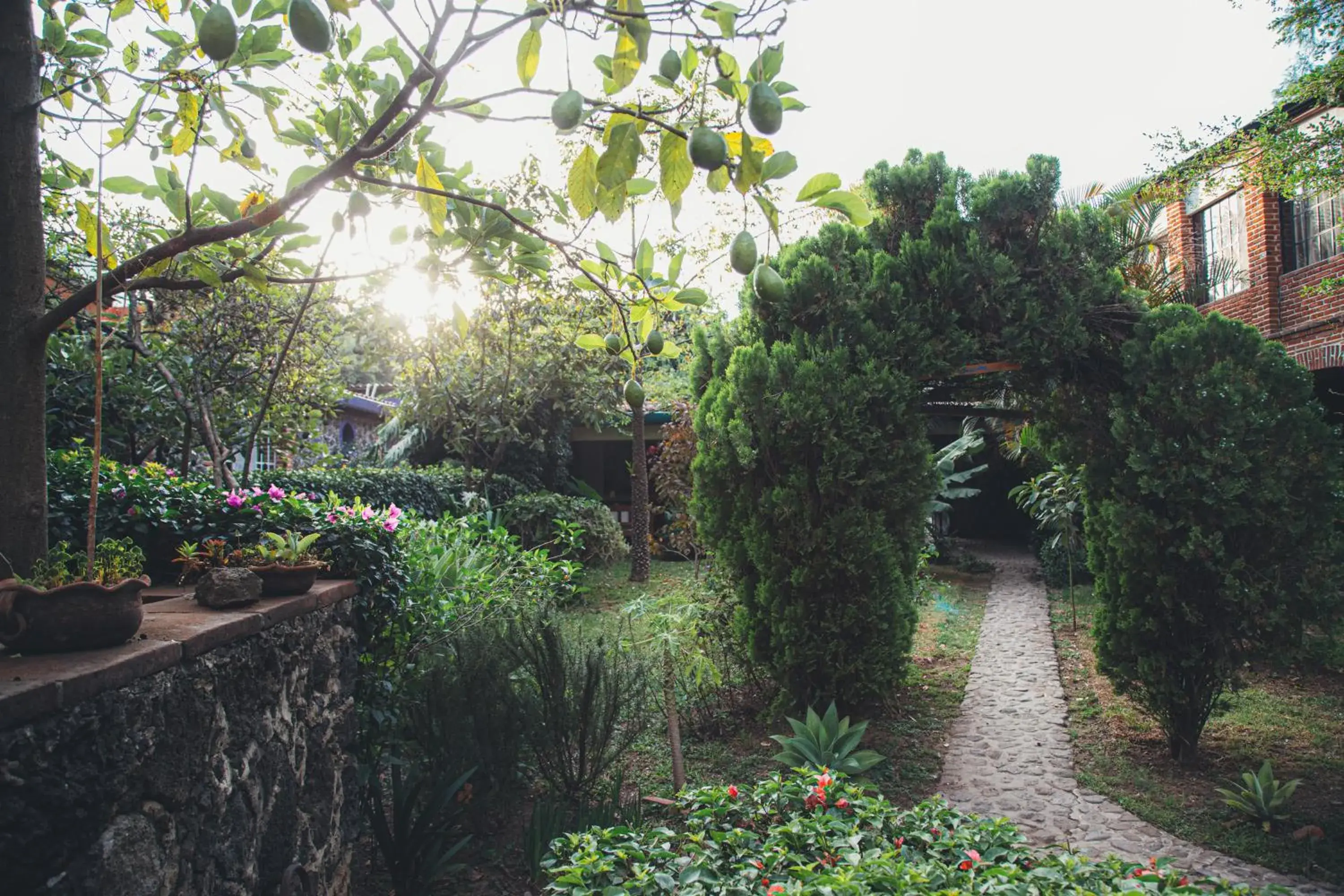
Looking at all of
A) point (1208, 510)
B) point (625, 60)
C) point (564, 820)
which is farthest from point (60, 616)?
point (1208, 510)

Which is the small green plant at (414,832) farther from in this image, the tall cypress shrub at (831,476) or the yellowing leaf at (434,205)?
the yellowing leaf at (434,205)

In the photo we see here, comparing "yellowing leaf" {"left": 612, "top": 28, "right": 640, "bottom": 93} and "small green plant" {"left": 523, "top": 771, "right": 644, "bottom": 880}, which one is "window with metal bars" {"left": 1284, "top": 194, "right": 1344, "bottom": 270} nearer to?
"small green plant" {"left": 523, "top": 771, "right": 644, "bottom": 880}

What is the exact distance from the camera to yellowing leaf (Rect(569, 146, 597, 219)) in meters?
1.31

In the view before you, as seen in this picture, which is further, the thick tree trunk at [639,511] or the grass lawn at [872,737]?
the thick tree trunk at [639,511]

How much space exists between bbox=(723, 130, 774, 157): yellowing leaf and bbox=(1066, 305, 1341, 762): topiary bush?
166 inches

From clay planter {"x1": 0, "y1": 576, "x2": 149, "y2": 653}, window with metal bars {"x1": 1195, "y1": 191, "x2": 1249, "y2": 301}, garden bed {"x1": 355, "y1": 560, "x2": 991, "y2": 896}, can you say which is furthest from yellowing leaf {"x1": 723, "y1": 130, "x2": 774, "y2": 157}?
window with metal bars {"x1": 1195, "y1": 191, "x2": 1249, "y2": 301}

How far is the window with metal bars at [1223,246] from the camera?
1113cm

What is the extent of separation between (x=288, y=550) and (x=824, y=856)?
2.35m

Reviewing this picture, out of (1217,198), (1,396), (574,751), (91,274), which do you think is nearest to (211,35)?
(1,396)

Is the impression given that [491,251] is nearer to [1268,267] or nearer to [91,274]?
[91,274]

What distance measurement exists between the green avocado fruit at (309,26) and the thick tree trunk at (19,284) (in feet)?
3.89

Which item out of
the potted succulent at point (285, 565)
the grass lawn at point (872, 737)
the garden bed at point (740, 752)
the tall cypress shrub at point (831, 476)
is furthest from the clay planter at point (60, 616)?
the tall cypress shrub at point (831, 476)

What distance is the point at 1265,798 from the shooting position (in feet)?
13.1

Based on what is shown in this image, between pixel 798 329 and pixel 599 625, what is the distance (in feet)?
13.7
